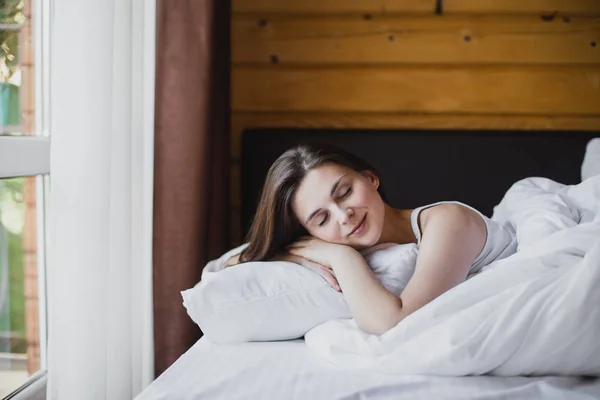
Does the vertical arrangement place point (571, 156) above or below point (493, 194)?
above

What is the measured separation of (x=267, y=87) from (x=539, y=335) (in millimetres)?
1718

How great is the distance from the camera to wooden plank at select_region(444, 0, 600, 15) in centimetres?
246

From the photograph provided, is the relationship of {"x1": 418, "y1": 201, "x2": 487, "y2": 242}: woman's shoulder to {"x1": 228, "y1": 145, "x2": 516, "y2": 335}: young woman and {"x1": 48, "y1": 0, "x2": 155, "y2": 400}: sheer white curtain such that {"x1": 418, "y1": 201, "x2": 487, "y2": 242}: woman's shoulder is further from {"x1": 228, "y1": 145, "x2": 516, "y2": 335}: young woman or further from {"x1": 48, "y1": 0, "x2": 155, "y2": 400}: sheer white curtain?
{"x1": 48, "y1": 0, "x2": 155, "y2": 400}: sheer white curtain

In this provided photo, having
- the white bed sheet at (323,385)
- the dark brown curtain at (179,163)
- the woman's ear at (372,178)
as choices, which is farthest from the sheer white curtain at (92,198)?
the woman's ear at (372,178)

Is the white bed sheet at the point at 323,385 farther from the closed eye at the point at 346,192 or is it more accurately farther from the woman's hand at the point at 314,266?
the closed eye at the point at 346,192

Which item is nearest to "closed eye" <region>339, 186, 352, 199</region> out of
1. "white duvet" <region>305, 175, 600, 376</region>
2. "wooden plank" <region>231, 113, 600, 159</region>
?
"white duvet" <region>305, 175, 600, 376</region>

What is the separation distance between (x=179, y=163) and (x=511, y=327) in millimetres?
1233

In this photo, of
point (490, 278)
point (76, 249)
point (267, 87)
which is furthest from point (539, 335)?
point (267, 87)

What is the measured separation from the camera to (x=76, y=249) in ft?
4.71

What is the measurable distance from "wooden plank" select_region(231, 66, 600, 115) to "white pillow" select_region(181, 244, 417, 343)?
1.16m

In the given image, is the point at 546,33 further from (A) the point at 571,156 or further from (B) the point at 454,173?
(B) the point at 454,173

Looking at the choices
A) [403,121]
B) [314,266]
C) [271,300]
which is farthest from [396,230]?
[403,121]

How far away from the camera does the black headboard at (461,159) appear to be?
2.34 meters

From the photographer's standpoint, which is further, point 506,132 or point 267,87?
point 267,87
